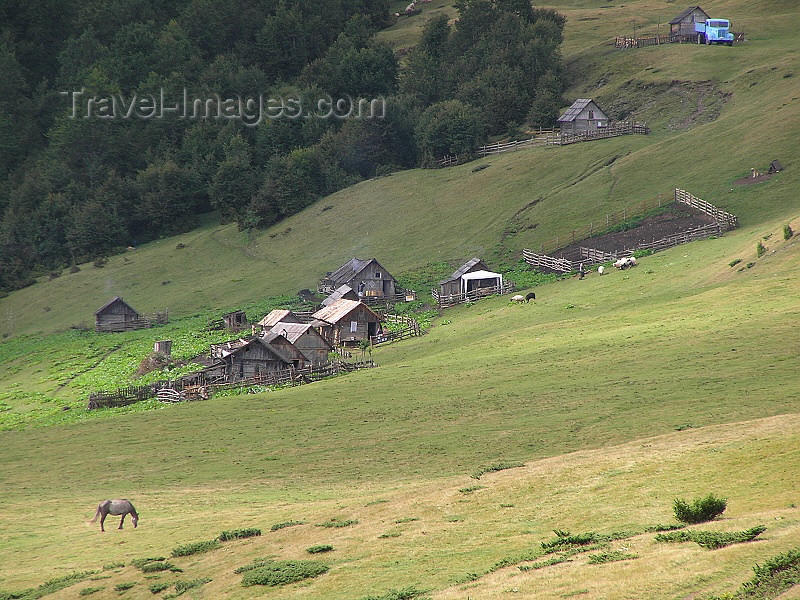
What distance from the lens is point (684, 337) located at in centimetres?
5309

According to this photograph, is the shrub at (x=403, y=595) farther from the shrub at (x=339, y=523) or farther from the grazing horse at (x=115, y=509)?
the grazing horse at (x=115, y=509)

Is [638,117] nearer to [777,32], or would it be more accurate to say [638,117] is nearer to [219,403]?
[777,32]

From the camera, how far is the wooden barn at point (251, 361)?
224 ft

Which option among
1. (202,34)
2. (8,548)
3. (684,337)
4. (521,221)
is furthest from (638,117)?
(8,548)

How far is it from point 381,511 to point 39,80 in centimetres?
16342

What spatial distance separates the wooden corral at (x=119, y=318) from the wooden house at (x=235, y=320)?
12.5 m

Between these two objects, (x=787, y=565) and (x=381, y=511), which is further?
(x=381, y=511)

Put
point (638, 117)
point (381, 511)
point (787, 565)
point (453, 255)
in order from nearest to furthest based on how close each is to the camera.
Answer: point (787, 565)
point (381, 511)
point (453, 255)
point (638, 117)

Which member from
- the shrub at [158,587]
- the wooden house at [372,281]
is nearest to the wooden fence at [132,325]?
the wooden house at [372,281]

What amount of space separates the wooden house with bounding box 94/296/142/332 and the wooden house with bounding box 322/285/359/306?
22.3 metres

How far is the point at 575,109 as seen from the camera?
391 ft

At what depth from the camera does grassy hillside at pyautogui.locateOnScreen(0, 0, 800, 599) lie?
26.0m

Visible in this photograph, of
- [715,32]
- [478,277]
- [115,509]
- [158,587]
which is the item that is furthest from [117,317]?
[715,32]

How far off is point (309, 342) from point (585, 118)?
195ft
